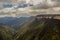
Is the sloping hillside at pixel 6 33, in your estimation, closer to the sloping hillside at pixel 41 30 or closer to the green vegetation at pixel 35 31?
the green vegetation at pixel 35 31

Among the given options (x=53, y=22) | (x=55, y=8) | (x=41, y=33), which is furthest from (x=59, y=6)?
(x=41, y=33)

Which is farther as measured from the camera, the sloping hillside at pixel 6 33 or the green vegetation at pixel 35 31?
the sloping hillside at pixel 6 33

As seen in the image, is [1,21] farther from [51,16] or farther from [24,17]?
[51,16]

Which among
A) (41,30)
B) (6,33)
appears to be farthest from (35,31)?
(6,33)

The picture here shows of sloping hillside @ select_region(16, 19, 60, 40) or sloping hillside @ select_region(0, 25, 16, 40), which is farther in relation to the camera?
sloping hillside @ select_region(0, 25, 16, 40)

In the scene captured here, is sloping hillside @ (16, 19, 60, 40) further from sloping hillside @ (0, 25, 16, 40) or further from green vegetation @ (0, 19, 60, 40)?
sloping hillside @ (0, 25, 16, 40)

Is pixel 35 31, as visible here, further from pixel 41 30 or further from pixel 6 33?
pixel 6 33

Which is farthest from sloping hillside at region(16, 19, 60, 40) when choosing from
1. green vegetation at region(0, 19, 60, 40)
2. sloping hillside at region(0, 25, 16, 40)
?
sloping hillside at region(0, 25, 16, 40)

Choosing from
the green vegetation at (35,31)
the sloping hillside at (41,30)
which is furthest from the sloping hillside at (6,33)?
the sloping hillside at (41,30)
